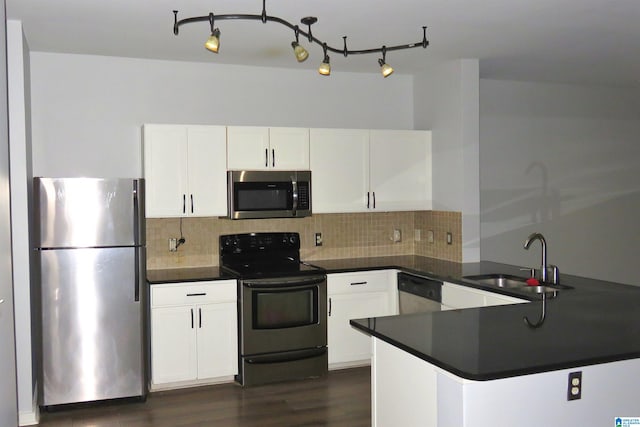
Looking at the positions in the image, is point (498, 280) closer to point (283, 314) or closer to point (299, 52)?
point (283, 314)

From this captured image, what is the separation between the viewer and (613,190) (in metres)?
6.70

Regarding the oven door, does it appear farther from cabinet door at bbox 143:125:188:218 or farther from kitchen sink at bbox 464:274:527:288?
kitchen sink at bbox 464:274:527:288

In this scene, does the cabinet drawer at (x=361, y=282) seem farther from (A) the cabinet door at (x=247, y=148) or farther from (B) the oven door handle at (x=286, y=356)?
(A) the cabinet door at (x=247, y=148)

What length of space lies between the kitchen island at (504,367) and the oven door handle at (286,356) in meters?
1.96

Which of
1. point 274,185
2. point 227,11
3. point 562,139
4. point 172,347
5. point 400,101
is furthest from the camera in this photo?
point 562,139

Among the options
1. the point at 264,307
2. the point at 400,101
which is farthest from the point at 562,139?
the point at 264,307

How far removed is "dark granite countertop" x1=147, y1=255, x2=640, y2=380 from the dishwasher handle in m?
0.86

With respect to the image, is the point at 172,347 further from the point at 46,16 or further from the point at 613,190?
the point at 613,190

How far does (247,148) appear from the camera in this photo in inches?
201

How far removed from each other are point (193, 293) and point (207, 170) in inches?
36.4

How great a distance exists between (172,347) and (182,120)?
1760 mm

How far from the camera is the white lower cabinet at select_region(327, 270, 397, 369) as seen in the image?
17.0 ft

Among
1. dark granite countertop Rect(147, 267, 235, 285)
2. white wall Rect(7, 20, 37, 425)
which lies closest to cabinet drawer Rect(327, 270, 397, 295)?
dark granite countertop Rect(147, 267, 235, 285)

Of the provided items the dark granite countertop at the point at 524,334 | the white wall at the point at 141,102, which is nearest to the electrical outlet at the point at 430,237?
the white wall at the point at 141,102
